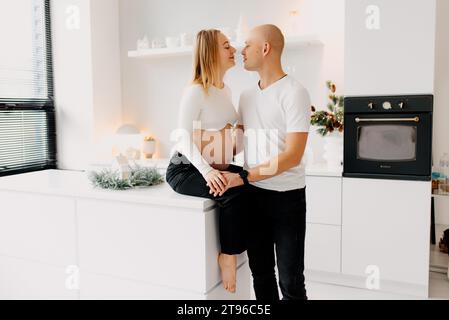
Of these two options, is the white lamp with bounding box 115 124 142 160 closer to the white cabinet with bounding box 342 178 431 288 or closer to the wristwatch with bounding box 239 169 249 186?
the white cabinet with bounding box 342 178 431 288

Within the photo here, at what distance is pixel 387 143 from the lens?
9.88 feet

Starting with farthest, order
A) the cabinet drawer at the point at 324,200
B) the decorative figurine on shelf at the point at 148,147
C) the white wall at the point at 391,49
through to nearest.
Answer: the decorative figurine on shelf at the point at 148,147, the cabinet drawer at the point at 324,200, the white wall at the point at 391,49

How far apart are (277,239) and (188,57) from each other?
262cm

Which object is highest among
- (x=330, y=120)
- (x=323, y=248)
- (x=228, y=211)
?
(x=330, y=120)

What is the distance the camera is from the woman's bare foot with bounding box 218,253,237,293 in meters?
1.83

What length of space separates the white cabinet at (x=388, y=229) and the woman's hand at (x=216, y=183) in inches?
61.6

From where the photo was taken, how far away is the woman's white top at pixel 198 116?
184 centimetres

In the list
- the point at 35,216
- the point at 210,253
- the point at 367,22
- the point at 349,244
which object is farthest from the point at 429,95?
the point at 35,216

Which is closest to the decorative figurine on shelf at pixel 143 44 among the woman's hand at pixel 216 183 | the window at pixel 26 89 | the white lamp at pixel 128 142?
the white lamp at pixel 128 142

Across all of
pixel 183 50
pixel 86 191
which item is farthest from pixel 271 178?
pixel 183 50

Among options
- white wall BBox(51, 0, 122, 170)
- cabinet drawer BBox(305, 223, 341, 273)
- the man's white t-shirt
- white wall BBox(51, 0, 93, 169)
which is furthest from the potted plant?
white wall BBox(51, 0, 93, 169)

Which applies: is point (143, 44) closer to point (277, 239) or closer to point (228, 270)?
point (277, 239)

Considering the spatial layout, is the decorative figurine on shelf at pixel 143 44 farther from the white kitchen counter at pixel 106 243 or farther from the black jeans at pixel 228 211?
the black jeans at pixel 228 211

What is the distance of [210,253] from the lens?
5.92ft
